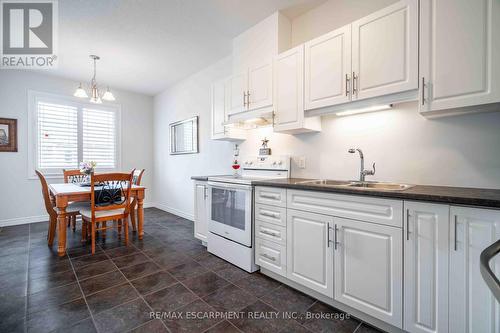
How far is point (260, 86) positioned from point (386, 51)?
1.27 m

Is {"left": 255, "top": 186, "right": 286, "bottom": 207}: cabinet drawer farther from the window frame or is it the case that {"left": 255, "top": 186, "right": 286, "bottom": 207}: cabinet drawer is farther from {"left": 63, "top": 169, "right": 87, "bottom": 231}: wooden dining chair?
the window frame

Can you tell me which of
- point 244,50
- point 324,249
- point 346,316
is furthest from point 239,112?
point 346,316

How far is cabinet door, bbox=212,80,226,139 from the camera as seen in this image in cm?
312

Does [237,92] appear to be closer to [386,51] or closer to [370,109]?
[370,109]

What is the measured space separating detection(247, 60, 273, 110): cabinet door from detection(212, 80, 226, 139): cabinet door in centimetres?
52

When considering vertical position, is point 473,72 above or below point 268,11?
below

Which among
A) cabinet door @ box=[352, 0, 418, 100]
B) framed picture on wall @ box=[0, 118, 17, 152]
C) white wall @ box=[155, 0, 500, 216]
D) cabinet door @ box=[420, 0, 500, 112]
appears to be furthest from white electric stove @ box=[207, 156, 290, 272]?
framed picture on wall @ box=[0, 118, 17, 152]

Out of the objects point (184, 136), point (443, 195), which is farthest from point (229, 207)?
point (184, 136)

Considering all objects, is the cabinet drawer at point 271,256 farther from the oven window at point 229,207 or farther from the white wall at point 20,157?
the white wall at point 20,157

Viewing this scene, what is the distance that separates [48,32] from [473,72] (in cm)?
429

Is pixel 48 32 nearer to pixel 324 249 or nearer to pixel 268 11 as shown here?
pixel 268 11

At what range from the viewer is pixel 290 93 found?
7.57 ft

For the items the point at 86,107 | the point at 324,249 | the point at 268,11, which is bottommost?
the point at 324,249

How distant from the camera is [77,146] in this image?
15.4 feet
